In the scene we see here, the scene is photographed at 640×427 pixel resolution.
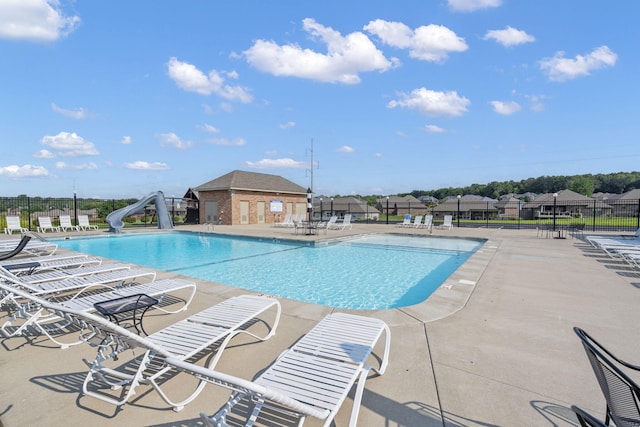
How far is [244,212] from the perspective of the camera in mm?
23969

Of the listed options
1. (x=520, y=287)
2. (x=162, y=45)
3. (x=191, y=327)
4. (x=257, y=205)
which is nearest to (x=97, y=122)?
(x=162, y=45)

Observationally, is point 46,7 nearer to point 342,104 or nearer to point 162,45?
point 162,45

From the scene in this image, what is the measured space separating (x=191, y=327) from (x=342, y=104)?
73.7ft

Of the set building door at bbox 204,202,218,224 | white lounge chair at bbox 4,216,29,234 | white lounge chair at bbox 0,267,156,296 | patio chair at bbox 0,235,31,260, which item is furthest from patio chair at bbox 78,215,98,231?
white lounge chair at bbox 0,267,156,296

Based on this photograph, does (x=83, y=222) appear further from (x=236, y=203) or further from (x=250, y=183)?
(x=250, y=183)

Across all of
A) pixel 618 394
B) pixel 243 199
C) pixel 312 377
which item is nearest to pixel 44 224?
pixel 243 199

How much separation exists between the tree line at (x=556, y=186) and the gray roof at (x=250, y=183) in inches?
2552

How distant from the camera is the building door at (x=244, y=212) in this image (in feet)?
77.7

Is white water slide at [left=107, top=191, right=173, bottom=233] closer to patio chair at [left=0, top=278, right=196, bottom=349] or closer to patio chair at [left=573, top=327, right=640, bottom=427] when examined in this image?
patio chair at [left=0, top=278, right=196, bottom=349]

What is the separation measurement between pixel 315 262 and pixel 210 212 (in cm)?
1619

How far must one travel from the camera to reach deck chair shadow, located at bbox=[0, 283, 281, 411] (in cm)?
223

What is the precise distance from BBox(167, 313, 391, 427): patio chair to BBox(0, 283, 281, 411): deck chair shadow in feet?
1.53

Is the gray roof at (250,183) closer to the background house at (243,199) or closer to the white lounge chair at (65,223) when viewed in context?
the background house at (243,199)

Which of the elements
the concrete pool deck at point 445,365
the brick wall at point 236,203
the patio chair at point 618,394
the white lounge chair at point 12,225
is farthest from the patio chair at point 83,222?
the patio chair at point 618,394
